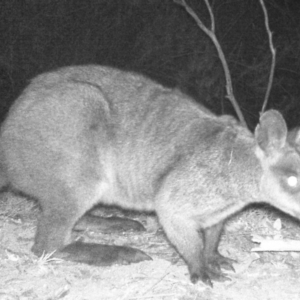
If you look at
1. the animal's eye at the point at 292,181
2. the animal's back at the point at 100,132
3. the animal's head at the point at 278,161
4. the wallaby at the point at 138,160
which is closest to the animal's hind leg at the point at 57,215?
the wallaby at the point at 138,160

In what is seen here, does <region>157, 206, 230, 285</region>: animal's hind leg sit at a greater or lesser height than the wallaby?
lesser

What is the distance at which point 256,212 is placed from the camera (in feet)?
22.1

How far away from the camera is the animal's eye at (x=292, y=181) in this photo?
183 inches

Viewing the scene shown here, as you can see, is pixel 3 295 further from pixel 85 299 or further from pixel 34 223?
pixel 34 223

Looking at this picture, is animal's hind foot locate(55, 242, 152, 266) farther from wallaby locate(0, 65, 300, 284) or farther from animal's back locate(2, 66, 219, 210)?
animal's back locate(2, 66, 219, 210)

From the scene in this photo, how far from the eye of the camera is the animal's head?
15.3 ft

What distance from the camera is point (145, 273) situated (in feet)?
16.3

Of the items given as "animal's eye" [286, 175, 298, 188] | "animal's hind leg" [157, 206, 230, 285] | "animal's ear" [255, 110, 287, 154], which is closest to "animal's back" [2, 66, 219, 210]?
"animal's hind leg" [157, 206, 230, 285]

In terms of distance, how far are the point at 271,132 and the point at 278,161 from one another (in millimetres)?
247

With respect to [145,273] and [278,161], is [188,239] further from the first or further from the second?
[278,161]

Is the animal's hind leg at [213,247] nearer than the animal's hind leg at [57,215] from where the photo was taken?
No

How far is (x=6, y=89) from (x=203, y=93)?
12.6 ft

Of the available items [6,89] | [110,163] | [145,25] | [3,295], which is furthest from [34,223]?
[145,25]

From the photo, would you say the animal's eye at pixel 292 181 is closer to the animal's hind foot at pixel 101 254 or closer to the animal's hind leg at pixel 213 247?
the animal's hind leg at pixel 213 247
